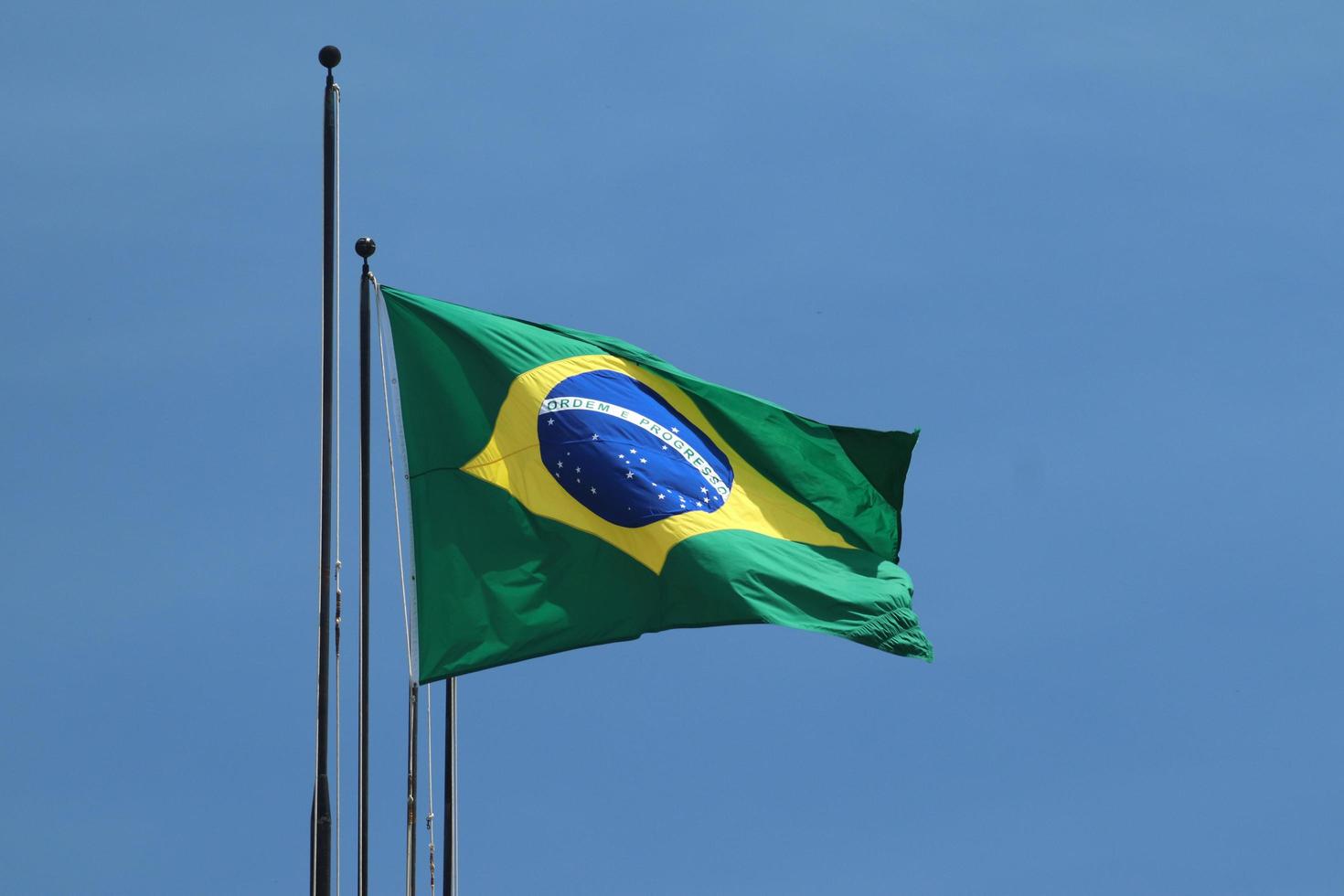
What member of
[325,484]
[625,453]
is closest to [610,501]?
[625,453]

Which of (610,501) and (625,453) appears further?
(625,453)

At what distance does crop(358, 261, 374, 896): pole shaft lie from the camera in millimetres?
31641

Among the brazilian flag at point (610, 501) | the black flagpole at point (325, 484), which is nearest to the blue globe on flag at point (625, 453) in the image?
Answer: the brazilian flag at point (610, 501)

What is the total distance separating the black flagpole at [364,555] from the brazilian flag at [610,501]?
0.92 metres

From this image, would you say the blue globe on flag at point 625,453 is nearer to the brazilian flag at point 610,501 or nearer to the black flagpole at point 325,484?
the brazilian flag at point 610,501

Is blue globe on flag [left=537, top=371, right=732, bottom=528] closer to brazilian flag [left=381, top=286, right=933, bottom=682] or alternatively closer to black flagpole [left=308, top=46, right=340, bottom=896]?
brazilian flag [left=381, top=286, right=933, bottom=682]

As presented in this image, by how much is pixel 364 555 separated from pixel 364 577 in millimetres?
264

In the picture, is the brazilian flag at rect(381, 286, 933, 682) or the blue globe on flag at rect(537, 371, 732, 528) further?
the blue globe on flag at rect(537, 371, 732, 528)

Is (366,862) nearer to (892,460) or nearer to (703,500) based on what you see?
(703,500)

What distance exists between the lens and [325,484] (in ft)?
103

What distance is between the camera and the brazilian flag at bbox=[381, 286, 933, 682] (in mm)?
33688

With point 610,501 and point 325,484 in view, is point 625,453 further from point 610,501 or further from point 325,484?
point 325,484

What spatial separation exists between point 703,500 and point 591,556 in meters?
1.95

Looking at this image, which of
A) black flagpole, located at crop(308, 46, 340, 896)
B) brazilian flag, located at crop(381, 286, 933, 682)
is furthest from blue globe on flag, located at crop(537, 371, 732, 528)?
black flagpole, located at crop(308, 46, 340, 896)
